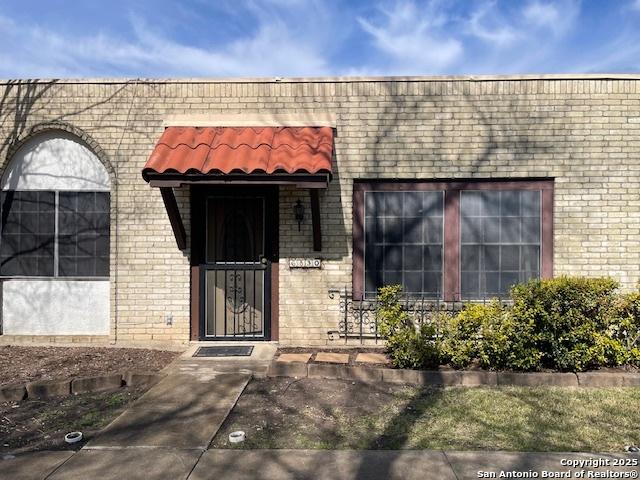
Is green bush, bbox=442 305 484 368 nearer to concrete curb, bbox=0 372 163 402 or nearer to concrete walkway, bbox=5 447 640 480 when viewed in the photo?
concrete walkway, bbox=5 447 640 480

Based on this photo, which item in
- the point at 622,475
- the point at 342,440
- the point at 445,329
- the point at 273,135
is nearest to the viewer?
the point at 622,475

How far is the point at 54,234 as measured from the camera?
8.32 m

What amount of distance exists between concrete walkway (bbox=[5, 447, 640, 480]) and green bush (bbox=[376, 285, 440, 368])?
1988 mm

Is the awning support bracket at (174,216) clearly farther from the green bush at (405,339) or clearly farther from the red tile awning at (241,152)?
the green bush at (405,339)

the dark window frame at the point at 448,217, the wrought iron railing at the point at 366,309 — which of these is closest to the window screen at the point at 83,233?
the wrought iron railing at the point at 366,309

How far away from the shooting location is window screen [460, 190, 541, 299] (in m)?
8.09

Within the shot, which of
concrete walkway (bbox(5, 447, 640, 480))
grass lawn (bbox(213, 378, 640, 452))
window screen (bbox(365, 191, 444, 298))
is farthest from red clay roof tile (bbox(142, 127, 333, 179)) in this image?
concrete walkway (bbox(5, 447, 640, 480))

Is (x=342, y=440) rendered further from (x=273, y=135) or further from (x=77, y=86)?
(x=77, y=86)

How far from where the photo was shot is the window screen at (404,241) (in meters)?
8.12

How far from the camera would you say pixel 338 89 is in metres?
8.03

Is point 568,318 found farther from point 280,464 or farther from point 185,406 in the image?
point 185,406

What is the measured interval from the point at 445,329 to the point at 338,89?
3957 millimetres

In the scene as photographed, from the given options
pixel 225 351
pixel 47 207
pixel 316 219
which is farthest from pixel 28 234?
pixel 316 219

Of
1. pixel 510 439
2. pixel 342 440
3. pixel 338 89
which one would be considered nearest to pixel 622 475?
pixel 510 439
